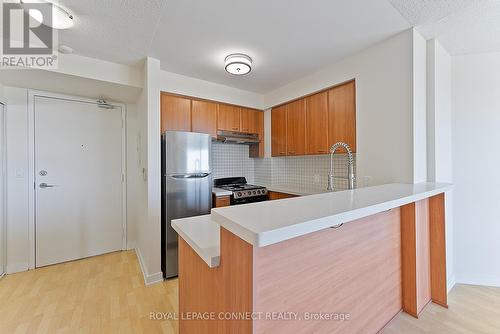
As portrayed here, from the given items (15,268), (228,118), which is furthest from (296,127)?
(15,268)

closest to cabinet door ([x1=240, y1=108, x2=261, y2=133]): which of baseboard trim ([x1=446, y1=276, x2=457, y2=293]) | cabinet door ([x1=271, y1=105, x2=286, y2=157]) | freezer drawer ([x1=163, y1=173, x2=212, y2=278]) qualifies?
cabinet door ([x1=271, y1=105, x2=286, y2=157])

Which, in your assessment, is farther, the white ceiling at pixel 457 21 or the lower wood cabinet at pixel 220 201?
the lower wood cabinet at pixel 220 201

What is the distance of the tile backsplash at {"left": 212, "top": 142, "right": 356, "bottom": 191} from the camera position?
3.21 m

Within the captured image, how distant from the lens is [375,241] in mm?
1453

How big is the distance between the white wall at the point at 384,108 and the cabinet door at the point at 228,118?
1.59m

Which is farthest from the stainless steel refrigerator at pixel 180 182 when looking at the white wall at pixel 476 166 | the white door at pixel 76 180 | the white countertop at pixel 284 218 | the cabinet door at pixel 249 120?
the white wall at pixel 476 166

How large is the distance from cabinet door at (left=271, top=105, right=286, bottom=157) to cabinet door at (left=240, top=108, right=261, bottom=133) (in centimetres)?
29

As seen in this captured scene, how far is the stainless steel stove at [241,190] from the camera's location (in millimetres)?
2953

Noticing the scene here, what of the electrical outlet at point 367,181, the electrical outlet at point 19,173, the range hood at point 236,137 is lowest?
the electrical outlet at point 367,181

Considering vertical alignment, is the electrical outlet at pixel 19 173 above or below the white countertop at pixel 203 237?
above

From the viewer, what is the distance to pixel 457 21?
1.78 metres

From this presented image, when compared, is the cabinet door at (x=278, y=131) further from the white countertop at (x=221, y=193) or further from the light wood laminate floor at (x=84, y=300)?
the light wood laminate floor at (x=84, y=300)

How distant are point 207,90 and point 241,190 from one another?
151 centimetres

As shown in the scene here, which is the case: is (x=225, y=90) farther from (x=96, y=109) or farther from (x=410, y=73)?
(x=410, y=73)
